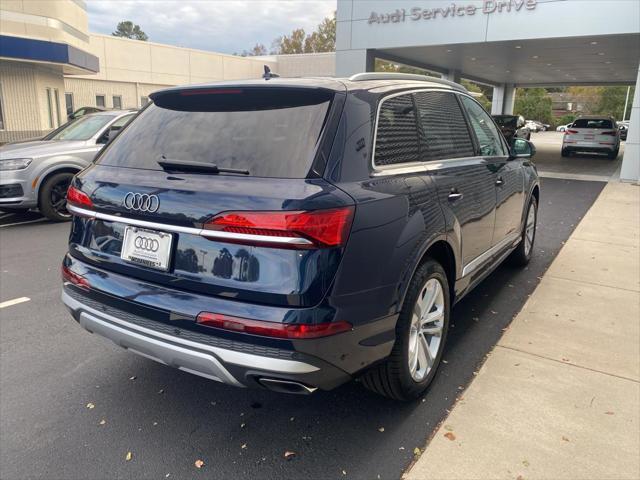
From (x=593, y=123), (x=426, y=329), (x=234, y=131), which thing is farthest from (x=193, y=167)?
(x=593, y=123)

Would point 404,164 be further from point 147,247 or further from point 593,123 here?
point 593,123

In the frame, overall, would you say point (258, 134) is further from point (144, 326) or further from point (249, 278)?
point (144, 326)

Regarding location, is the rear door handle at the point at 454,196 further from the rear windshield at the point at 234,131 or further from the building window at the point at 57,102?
the building window at the point at 57,102

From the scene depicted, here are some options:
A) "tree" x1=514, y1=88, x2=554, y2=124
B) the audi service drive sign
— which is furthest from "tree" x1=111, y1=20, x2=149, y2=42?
the audi service drive sign

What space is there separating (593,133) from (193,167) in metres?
22.2

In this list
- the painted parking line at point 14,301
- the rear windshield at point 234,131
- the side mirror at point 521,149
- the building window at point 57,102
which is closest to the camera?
the rear windshield at point 234,131

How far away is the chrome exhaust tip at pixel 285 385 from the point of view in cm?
225

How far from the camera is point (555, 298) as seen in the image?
4816 millimetres

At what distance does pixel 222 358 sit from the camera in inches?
89.4

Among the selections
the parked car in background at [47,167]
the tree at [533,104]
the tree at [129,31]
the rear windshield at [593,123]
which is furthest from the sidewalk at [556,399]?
the tree at [129,31]

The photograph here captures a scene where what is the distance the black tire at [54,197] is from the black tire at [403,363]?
266 inches

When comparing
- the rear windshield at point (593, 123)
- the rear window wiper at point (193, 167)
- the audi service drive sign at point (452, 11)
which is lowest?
the rear window wiper at point (193, 167)

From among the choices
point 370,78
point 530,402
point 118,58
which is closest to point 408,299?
point 530,402

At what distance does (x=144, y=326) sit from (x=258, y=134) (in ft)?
3.58
